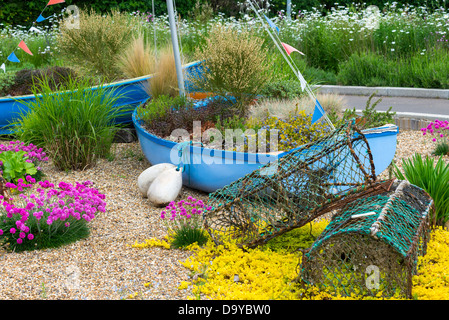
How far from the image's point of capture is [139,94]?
6.30 meters

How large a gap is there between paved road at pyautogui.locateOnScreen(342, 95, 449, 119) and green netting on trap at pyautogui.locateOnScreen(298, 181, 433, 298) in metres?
3.99

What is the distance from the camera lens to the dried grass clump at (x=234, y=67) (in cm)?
518

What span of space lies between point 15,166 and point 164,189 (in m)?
1.45

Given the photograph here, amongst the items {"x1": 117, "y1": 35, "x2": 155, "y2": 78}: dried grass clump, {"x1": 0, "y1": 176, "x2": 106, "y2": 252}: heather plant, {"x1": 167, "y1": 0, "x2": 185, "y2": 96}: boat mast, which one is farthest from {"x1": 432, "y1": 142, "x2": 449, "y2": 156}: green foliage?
{"x1": 0, "y1": 176, "x2": 106, "y2": 252}: heather plant

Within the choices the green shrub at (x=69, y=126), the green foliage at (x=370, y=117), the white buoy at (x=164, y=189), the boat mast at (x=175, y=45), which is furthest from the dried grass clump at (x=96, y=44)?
the green foliage at (x=370, y=117)

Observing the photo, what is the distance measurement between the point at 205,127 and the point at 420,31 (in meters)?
5.73

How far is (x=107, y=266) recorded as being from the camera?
3309 millimetres

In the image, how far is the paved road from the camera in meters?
6.90

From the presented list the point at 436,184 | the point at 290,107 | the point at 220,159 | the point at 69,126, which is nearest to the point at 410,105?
the point at 290,107

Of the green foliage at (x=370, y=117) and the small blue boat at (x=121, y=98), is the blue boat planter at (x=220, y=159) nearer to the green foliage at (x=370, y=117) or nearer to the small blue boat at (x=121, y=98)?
the green foliage at (x=370, y=117)

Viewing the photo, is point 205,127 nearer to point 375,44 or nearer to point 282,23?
point 375,44

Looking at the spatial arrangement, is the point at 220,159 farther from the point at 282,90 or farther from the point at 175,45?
the point at 282,90

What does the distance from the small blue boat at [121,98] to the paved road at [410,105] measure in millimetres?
2616
